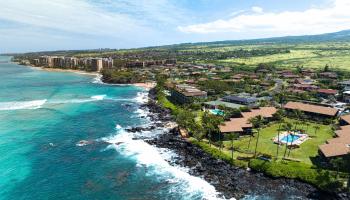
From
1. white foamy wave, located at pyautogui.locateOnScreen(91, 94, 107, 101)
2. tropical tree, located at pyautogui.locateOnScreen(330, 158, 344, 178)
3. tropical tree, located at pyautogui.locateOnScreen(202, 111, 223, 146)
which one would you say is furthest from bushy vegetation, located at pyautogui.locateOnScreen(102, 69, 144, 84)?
tropical tree, located at pyautogui.locateOnScreen(330, 158, 344, 178)

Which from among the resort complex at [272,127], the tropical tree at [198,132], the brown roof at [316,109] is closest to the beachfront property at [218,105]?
the resort complex at [272,127]

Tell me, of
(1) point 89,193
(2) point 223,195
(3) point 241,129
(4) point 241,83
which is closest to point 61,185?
(1) point 89,193

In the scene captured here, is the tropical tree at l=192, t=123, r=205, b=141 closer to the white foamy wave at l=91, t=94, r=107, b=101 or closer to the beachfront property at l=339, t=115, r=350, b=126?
the beachfront property at l=339, t=115, r=350, b=126

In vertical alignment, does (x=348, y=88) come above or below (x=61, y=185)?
above

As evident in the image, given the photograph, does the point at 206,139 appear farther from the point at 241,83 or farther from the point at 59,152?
the point at 241,83

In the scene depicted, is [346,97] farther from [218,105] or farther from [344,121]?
[218,105]

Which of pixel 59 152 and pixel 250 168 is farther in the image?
pixel 59 152

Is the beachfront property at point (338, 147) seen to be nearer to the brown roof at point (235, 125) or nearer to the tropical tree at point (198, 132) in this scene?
the brown roof at point (235, 125)
